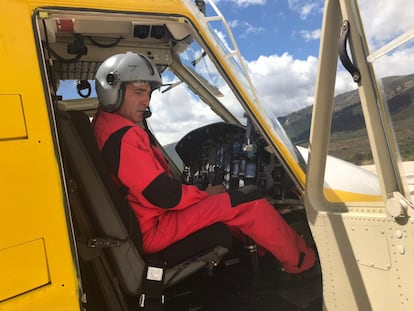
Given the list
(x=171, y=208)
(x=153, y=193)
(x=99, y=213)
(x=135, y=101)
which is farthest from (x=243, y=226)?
→ (x=135, y=101)

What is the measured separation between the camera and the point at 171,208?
239 centimetres

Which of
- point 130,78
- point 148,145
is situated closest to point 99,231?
point 148,145

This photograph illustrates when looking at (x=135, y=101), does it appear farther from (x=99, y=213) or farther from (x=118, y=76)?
(x=99, y=213)

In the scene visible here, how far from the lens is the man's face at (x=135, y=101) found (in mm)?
2693

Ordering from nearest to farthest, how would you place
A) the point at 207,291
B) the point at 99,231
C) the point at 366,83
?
1. the point at 366,83
2. the point at 99,231
3. the point at 207,291

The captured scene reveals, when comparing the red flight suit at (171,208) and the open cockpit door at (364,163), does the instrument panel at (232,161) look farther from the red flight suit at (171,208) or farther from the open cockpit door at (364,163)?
the open cockpit door at (364,163)

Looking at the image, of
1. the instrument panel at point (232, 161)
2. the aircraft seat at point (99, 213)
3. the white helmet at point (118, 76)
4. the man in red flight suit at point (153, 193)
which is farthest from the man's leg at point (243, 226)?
the white helmet at point (118, 76)

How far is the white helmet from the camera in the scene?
2635mm

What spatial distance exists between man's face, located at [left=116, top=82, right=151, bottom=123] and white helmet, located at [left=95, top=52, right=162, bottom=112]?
38 millimetres

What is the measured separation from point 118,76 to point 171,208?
0.89 metres

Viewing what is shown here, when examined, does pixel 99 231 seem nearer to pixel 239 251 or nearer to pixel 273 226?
pixel 273 226

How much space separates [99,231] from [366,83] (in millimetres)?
1515

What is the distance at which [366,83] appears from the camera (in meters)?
1.78

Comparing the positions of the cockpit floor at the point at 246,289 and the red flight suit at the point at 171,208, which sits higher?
the red flight suit at the point at 171,208
